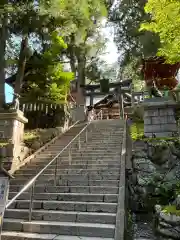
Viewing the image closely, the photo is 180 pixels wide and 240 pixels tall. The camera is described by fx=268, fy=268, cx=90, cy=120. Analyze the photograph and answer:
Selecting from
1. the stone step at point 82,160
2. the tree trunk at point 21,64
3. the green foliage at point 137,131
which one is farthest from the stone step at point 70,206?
the tree trunk at point 21,64

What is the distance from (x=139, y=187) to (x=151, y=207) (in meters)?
0.70

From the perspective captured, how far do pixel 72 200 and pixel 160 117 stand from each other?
6.03 m

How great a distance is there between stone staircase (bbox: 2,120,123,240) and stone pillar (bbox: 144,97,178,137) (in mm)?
2116

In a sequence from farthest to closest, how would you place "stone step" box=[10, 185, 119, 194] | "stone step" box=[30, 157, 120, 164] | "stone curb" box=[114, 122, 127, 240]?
1. "stone step" box=[30, 157, 120, 164]
2. "stone step" box=[10, 185, 119, 194]
3. "stone curb" box=[114, 122, 127, 240]

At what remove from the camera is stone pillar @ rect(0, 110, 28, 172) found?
9289 mm

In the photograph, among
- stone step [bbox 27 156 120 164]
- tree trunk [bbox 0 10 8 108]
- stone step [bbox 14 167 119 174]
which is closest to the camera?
stone step [bbox 14 167 119 174]

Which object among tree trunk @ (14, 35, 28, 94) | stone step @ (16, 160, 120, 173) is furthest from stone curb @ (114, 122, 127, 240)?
tree trunk @ (14, 35, 28, 94)

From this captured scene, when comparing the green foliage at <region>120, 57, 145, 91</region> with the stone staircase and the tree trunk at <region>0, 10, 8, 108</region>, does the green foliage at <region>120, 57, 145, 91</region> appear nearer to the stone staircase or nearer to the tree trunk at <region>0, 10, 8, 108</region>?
the tree trunk at <region>0, 10, 8, 108</region>

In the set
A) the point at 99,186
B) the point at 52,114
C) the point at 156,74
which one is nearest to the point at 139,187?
the point at 99,186

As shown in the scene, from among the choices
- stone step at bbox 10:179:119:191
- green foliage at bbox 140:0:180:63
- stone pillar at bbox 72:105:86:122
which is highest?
green foliage at bbox 140:0:180:63

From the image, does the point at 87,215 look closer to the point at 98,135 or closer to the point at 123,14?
the point at 98,135

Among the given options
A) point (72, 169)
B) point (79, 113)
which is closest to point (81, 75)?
point (79, 113)

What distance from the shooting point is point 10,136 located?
9.71 meters

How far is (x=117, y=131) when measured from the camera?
12523 mm
